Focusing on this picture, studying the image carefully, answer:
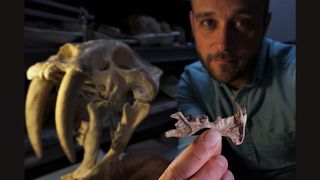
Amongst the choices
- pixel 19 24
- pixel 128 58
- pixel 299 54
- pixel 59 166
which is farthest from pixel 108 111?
pixel 59 166

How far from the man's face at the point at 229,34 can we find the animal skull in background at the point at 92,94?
23cm

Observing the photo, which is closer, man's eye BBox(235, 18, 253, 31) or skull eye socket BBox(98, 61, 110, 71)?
man's eye BBox(235, 18, 253, 31)

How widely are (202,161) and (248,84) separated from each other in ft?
0.68

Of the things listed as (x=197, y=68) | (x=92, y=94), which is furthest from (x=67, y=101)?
(x=197, y=68)

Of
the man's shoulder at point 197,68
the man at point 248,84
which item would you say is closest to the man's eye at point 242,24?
the man at point 248,84

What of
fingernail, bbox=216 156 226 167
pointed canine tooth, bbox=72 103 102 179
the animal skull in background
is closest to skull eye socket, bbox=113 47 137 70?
the animal skull in background

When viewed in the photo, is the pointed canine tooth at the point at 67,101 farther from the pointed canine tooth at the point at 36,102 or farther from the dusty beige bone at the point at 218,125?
the dusty beige bone at the point at 218,125

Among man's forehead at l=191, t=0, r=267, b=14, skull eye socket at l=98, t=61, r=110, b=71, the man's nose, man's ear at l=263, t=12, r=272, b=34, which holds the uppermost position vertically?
man's forehead at l=191, t=0, r=267, b=14

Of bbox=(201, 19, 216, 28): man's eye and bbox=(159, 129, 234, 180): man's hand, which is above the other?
bbox=(201, 19, 216, 28): man's eye

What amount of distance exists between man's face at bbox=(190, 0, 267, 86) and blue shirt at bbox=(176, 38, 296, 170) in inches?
0.8

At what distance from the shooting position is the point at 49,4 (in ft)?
3.30

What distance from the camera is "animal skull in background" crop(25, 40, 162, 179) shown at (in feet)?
2.21

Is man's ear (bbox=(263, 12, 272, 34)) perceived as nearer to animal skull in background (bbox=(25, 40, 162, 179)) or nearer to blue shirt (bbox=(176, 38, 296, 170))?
blue shirt (bbox=(176, 38, 296, 170))

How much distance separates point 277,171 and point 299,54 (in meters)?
0.19
